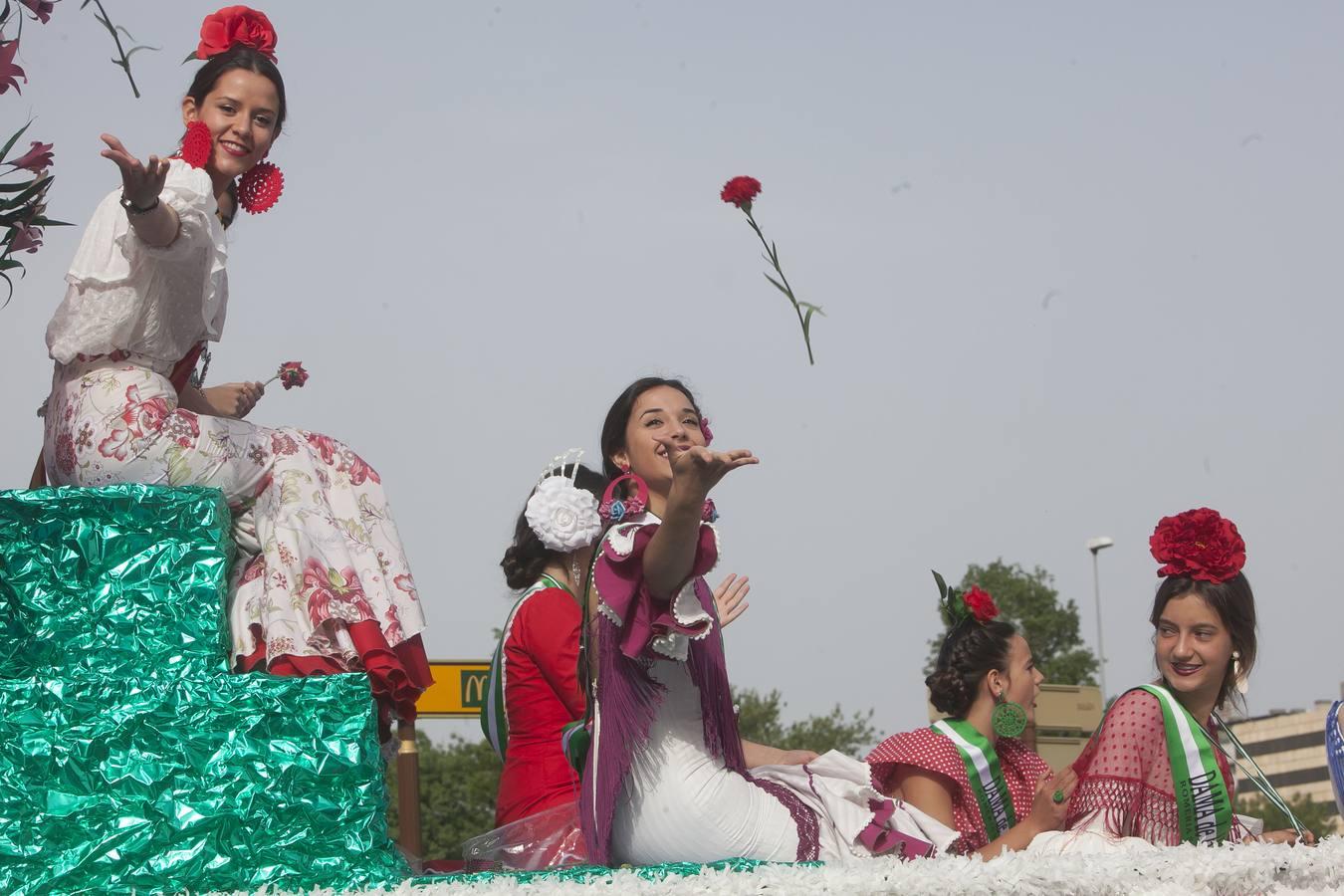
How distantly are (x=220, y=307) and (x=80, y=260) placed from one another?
13.6 inches

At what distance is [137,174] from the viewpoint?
3.31m

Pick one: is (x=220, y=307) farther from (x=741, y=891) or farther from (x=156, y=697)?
(x=741, y=891)

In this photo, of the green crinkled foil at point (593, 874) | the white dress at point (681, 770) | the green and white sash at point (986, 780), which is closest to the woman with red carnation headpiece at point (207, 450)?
the white dress at point (681, 770)

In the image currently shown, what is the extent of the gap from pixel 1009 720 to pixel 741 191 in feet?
5.81

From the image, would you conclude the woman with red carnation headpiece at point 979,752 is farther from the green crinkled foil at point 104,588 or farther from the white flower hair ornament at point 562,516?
the green crinkled foil at point 104,588

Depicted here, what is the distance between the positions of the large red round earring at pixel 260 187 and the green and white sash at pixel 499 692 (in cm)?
145

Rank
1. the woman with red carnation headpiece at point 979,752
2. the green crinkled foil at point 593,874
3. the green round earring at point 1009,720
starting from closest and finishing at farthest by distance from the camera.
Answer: the green crinkled foil at point 593,874, the woman with red carnation headpiece at point 979,752, the green round earring at point 1009,720

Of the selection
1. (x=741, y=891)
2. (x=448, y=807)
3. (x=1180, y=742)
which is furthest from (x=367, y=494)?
(x=448, y=807)

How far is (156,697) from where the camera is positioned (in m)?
2.93

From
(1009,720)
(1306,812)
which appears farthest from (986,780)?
(1306,812)

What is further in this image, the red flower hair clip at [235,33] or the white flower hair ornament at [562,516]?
the white flower hair ornament at [562,516]

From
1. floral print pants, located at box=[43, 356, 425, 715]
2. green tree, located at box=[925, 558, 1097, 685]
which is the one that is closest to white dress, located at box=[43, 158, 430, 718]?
floral print pants, located at box=[43, 356, 425, 715]

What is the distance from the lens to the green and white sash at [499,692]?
4.76 meters

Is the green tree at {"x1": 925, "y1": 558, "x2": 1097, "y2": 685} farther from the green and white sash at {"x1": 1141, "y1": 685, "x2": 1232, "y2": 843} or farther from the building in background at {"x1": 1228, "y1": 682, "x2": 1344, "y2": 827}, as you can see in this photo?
the building in background at {"x1": 1228, "y1": 682, "x2": 1344, "y2": 827}
